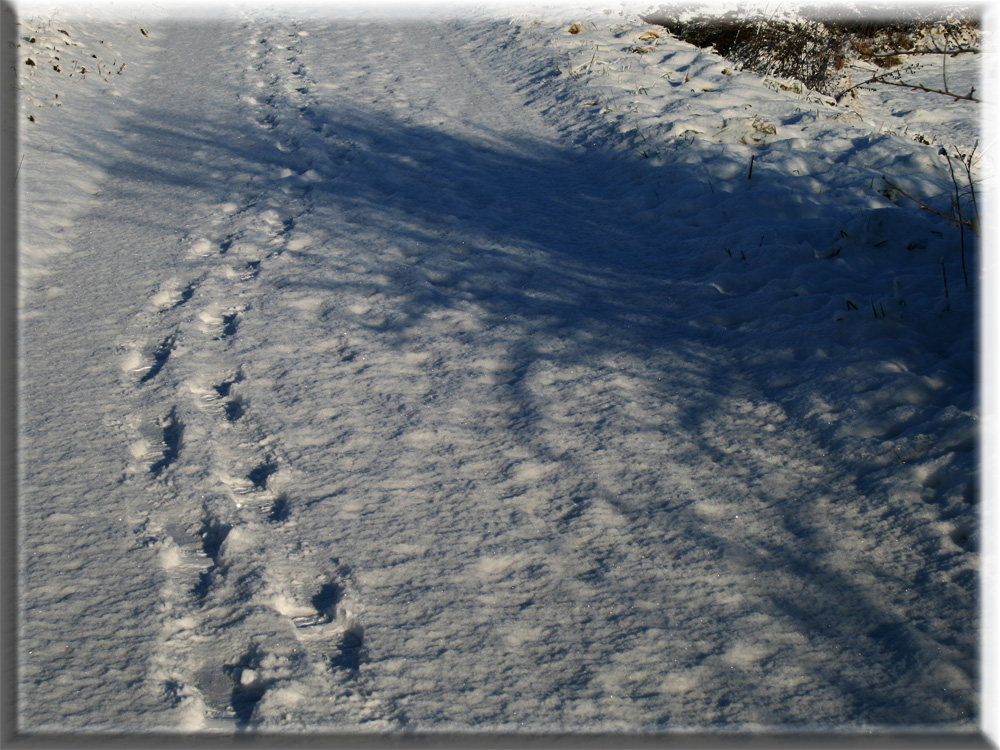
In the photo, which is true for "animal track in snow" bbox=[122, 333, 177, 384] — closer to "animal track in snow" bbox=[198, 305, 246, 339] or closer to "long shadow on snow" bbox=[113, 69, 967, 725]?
"animal track in snow" bbox=[198, 305, 246, 339]

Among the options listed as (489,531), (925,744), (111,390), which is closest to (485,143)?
(111,390)

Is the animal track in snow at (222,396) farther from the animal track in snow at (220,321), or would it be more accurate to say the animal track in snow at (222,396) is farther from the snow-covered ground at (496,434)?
the animal track in snow at (220,321)

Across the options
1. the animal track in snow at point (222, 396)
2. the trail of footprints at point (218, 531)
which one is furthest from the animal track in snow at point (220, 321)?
the animal track in snow at point (222, 396)

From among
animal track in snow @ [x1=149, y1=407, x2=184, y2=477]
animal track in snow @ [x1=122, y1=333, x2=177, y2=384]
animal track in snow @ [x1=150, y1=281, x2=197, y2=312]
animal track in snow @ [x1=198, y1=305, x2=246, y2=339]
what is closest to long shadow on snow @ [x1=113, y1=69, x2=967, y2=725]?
animal track in snow @ [x1=198, y1=305, x2=246, y2=339]

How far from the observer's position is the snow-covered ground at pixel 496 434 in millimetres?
2088

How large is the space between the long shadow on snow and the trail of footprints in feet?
2.71

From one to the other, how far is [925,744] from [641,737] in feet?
2.39

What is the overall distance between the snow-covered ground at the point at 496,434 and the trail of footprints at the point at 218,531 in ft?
0.04

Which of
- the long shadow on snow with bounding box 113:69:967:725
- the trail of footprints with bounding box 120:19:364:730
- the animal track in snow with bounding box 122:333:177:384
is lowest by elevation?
the trail of footprints with bounding box 120:19:364:730

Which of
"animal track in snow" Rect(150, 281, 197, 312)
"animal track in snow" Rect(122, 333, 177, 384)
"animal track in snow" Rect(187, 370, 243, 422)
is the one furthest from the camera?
"animal track in snow" Rect(150, 281, 197, 312)

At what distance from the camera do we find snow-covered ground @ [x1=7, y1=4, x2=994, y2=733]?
6.85 ft

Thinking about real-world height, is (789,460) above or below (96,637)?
above

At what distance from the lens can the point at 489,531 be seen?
261 centimetres

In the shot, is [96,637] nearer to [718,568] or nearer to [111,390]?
[111,390]
